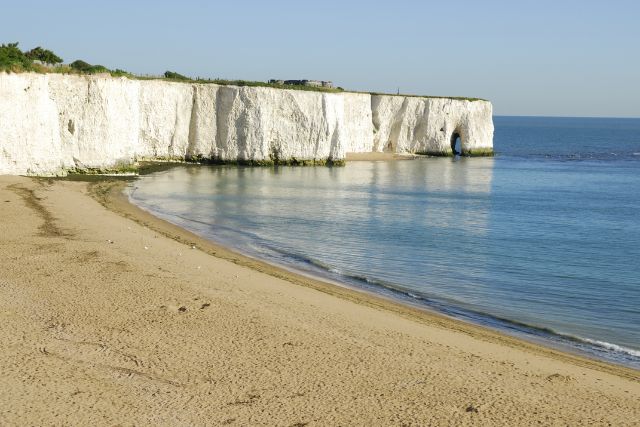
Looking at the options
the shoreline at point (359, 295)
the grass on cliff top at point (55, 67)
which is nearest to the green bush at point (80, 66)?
the grass on cliff top at point (55, 67)

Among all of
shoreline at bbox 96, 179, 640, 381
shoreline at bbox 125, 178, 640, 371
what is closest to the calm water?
shoreline at bbox 125, 178, 640, 371

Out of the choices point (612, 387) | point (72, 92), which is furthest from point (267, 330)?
point (72, 92)

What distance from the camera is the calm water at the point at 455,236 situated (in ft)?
43.5

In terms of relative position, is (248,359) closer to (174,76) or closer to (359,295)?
(359,295)

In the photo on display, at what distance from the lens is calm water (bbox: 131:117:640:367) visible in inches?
522

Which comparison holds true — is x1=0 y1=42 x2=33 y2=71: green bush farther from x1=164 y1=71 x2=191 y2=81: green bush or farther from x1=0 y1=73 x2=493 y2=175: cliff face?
x1=164 y1=71 x2=191 y2=81: green bush

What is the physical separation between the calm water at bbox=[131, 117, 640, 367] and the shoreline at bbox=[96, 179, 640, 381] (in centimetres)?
41

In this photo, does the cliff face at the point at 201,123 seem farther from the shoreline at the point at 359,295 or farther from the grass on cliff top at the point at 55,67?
the shoreline at the point at 359,295

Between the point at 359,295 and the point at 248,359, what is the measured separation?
202 inches

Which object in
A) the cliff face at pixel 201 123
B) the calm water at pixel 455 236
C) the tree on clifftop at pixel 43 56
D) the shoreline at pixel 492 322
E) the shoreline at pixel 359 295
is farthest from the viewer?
the tree on clifftop at pixel 43 56

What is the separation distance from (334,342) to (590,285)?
7634 millimetres

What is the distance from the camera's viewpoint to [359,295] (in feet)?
44.9

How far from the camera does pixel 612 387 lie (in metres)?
8.85

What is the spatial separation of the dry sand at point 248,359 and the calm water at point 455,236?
166 centimetres
